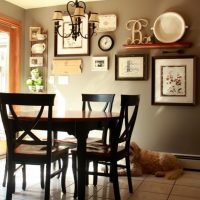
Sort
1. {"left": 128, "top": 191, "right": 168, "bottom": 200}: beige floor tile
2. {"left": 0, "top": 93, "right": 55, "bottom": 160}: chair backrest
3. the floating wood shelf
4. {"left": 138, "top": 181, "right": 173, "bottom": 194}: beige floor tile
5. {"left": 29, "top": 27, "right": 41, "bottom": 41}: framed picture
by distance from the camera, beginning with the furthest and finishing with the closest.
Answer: {"left": 29, "top": 27, "right": 41, "bottom": 41}: framed picture < the floating wood shelf < {"left": 138, "top": 181, "right": 173, "bottom": 194}: beige floor tile < {"left": 128, "top": 191, "right": 168, "bottom": 200}: beige floor tile < {"left": 0, "top": 93, "right": 55, "bottom": 160}: chair backrest

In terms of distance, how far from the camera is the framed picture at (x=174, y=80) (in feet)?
12.5

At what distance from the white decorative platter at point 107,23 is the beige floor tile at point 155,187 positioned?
209cm

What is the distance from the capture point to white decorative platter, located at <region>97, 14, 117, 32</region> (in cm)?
415

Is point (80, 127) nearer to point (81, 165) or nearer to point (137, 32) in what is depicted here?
point (81, 165)

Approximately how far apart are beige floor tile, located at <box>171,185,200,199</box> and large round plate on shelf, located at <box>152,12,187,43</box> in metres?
1.79

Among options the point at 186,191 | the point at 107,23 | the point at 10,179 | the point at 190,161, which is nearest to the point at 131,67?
the point at 107,23

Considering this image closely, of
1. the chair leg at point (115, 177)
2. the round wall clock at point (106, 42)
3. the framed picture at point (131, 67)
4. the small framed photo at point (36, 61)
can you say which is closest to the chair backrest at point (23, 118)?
the chair leg at point (115, 177)

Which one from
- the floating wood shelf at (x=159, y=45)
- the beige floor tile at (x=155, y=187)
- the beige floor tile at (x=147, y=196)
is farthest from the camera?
the floating wood shelf at (x=159, y=45)

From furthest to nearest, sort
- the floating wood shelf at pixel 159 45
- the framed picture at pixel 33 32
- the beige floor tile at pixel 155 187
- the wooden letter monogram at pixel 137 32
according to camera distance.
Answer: the framed picture at pixel 33 32 → the wooden letter monogram at pixel 137 32 → the floating wood shelf at pixel 159 45 → the beige floor tile at pixel 155 187

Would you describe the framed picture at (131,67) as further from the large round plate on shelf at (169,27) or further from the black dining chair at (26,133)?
the black dining chair at (26,133)

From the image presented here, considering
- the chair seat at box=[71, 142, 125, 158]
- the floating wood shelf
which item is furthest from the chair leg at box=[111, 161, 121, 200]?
the floating wood shelf

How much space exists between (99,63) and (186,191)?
2.06 metres

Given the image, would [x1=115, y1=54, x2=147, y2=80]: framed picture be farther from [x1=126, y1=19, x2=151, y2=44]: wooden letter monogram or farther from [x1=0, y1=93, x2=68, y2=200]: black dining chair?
[x1=0, y1=93, x2=68, y2=200]: black dining chair

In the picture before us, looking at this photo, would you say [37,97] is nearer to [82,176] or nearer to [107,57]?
[82,176]
